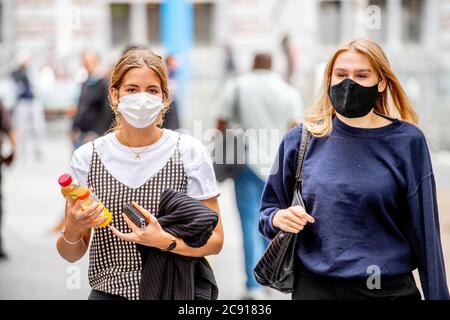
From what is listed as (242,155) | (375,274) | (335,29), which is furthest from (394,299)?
(335,29)

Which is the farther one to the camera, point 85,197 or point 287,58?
point 287,58

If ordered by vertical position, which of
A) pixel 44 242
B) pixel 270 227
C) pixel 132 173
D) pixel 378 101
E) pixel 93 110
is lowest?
pixel 44 242

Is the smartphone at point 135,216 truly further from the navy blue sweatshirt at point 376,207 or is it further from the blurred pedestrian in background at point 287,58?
the blurred pedestrian in background at point 287,58

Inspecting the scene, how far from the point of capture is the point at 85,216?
2537 millimetres

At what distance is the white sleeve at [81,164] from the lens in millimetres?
2740

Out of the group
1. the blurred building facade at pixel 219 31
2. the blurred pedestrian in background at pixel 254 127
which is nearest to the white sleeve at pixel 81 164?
the blurred pedestrian in background at pixel 254 127

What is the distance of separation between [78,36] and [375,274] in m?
16.7

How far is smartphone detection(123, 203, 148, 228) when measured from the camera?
2.54 m

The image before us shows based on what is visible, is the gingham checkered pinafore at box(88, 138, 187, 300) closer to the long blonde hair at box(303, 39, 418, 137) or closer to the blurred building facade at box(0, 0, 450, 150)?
the long blonde hair at box(303, 39, 418, 137)

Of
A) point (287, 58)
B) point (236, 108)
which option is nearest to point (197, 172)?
point (236, 108)

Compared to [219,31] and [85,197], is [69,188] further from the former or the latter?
[219,31]

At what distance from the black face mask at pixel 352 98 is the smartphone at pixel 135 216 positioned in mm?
738

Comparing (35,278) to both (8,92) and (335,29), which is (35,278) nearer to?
(8,92)

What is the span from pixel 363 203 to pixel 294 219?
223 mm
